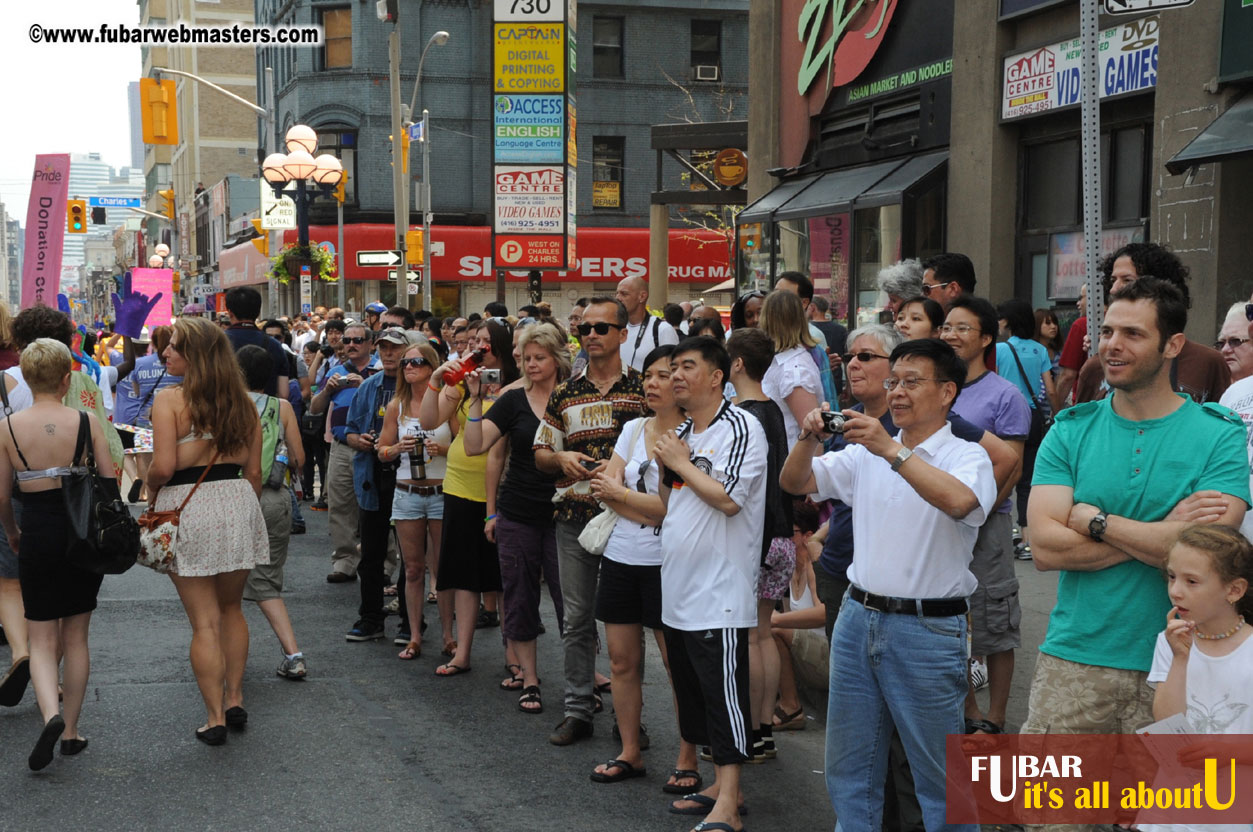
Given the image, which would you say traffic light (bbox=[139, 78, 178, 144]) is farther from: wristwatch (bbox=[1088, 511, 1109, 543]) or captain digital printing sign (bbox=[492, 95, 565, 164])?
wristwatch (bbox=[1088, 511, 1109, 543])

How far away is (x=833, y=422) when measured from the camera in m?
4.02

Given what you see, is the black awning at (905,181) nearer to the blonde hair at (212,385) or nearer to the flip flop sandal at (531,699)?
the flip flop sandal at (531,699)

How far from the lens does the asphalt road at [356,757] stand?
5285 mm

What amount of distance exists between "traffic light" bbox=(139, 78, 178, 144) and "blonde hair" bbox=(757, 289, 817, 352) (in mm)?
18702

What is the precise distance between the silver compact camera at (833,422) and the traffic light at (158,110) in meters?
21.1

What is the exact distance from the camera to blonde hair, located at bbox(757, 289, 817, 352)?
679 cm

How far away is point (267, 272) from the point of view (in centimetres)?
4550

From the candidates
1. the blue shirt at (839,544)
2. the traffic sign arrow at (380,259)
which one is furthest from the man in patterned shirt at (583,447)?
the traffic sign arrow at (380,259)

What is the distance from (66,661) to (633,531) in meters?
2.87

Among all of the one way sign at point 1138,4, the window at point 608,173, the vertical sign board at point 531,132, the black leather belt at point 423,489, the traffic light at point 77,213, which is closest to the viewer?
the one way sign at point 1138,4

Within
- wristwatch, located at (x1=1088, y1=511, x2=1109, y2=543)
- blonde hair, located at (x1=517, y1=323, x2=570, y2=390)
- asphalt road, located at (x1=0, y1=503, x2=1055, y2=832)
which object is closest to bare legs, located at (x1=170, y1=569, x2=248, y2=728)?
asphalt road, located at (x1=0, y1=503, x2=1055, y2=832)

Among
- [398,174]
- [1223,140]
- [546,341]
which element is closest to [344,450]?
[546,341]

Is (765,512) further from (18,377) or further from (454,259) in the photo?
(454,259)

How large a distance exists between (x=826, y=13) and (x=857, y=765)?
13.4 meters
